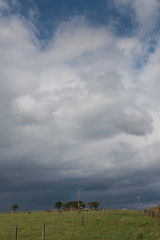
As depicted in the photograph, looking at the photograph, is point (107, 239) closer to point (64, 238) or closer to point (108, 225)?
point (64, 238)

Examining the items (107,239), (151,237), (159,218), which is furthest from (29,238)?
(159,218)

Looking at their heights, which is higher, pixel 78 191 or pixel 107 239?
pixel 78 191

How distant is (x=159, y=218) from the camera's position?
59.6m

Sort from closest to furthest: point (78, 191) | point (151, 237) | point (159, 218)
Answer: point (151, 237) → point (159, 218) → point (78, 191)

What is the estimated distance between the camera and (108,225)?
52625 millimetres

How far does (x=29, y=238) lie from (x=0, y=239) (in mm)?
3827

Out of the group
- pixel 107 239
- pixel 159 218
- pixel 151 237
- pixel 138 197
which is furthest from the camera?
pixel 138 197

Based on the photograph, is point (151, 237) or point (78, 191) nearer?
point (151, 237)

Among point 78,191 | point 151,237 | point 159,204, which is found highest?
point 78,191

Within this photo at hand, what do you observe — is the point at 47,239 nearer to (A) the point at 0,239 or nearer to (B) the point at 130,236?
(A) the point at 0,239

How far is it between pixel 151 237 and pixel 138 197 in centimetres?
13054

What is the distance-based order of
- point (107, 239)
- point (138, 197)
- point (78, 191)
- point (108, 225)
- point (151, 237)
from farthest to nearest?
point (138, 197) → point (78, 191) → point (108, 225) → point (151, 237) → point (107, 239)

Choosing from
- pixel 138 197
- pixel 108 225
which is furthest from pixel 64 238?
pixel 138 197

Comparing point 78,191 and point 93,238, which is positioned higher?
point 78,191
